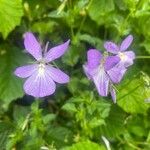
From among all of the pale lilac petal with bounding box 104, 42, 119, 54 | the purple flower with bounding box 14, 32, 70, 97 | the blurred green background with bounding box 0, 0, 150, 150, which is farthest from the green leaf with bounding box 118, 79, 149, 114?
the purple flower with bounding box 14, 32, 70, 97

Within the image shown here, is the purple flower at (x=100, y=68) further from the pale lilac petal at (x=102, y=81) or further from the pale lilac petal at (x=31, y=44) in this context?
the pale lilac petal at (x=31, y=44)

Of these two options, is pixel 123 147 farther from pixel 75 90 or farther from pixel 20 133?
pixel 20 133

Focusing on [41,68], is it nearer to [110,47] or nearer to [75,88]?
[110,47]

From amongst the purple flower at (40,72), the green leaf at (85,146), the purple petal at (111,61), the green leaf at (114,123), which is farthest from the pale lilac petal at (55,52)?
the green leaf at (114,123)

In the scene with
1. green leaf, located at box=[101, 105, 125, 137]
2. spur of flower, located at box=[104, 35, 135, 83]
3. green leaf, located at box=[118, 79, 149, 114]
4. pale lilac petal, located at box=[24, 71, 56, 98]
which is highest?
spur of flower, located at box=[104, 35, 135, 83]

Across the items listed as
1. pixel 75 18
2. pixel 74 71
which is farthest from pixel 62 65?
pixel 75 18

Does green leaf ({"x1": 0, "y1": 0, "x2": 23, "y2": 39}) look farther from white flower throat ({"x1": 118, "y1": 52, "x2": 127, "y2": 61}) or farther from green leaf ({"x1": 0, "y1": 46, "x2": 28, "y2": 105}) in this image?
white flower throat ({"x1": 118, "y1": 52, "x2": 127, "y2": 61})

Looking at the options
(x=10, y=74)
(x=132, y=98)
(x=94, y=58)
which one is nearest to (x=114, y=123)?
(x=132, y=98)
